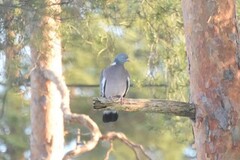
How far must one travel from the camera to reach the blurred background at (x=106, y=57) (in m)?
6.05

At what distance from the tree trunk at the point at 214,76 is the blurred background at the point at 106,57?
1940 millimetres

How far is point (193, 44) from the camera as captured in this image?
405 cm

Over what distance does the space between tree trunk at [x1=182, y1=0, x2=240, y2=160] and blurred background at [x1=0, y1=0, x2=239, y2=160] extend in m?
1.94

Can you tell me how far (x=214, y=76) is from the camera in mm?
3969

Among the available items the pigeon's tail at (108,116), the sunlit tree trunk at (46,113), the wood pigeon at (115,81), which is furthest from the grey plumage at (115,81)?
the sunlit tree trunk at (46,113)

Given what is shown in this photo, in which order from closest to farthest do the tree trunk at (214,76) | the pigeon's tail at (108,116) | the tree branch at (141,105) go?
the tree branch at (141,105), the tree trunk at (214,76), the pigeon's tail at (108,116)

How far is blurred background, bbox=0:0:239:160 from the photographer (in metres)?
6.05

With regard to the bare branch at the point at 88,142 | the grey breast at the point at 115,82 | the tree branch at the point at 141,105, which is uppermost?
the grey breast at the point at 115,82

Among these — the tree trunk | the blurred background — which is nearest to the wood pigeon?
the blurred background

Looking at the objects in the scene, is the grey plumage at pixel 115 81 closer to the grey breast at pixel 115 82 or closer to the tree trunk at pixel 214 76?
the grey breast at pixel 115 82

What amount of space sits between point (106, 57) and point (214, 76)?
135 inches

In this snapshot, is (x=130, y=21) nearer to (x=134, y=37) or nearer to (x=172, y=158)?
(x=134, y=37)

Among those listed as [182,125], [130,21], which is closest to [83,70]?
[182,125]

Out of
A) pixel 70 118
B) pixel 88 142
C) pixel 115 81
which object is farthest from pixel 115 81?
pixel 88 142
